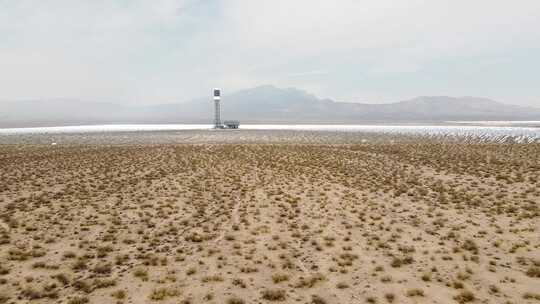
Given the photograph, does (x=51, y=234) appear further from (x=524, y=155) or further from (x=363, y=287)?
(x=524, y=155)

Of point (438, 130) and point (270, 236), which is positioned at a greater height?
point (438, 130)

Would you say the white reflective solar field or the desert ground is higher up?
the white reflective solar field

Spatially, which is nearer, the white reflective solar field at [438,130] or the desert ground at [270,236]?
the desert ground at [270,236]

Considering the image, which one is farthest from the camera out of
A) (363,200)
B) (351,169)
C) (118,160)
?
(118,160)

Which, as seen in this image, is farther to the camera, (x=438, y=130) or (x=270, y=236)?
(x=438, y=130)

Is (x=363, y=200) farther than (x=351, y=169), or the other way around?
(x=351, y=169)

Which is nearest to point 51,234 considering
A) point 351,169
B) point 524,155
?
point 351,169

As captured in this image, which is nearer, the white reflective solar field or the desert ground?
the desert ground

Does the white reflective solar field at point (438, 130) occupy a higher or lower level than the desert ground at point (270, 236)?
higher
